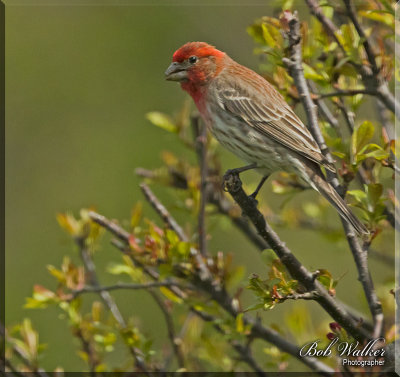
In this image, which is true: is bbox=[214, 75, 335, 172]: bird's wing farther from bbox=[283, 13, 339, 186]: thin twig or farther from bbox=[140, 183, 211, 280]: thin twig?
bbox=[140, 183, 211, 280]: thin twig

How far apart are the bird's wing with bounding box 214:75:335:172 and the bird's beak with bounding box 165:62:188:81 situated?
0.27 metres

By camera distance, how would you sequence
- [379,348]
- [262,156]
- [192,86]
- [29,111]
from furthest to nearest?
[29,111]
[192,86]
[262,156]
[379,348]

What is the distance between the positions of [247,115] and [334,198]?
1.21 metres

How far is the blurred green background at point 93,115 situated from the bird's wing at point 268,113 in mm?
2181

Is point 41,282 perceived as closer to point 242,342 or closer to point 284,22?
point 242,342

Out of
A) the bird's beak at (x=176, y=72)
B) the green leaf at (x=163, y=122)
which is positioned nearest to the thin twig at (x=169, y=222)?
the green leaf at (x=163, y=122)

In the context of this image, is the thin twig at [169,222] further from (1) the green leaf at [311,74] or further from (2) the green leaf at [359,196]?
(1) the green leaf at [311,74]

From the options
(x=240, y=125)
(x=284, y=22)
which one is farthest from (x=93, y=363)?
(x=284, y=22)

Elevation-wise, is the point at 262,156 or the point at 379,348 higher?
the point at 262,156

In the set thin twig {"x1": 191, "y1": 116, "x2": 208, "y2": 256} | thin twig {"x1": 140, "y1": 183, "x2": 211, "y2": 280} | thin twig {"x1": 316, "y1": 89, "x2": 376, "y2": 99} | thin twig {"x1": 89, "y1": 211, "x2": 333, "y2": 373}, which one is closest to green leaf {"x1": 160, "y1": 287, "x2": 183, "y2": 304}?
thin twig {"x1": 89, "y1": 211, "x2": 333, "y2": 373}

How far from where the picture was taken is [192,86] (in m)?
5.44

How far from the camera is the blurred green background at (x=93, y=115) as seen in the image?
26.0 feet

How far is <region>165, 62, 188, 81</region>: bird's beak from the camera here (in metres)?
5.26

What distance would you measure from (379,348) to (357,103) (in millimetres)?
1505
